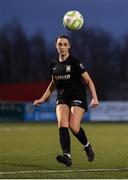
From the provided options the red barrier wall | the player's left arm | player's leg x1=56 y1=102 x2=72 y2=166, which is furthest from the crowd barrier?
the player's left arm

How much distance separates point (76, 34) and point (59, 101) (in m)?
70.4

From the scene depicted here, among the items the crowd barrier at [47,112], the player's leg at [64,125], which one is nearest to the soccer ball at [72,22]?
the player's leg at [64,125]

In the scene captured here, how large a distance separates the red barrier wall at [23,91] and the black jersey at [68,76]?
4001cm

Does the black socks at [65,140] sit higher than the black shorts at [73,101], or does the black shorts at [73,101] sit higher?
the black shorts at [73,101]

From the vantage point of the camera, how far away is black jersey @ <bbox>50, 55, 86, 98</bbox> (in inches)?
454

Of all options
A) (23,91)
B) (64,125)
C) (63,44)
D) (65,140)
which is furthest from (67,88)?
(23,91)

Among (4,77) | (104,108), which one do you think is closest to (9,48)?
(4,77)

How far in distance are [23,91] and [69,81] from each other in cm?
4240

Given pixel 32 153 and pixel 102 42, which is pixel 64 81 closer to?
pixel 32 153

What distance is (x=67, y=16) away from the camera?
39.2 ft

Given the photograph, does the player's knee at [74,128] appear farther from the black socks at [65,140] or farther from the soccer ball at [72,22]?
the soccer ball at [72,22]

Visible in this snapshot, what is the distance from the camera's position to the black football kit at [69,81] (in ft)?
37.9

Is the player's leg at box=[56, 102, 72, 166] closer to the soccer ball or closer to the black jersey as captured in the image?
the black jersey

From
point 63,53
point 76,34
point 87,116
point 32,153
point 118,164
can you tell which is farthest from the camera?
point 76,34
